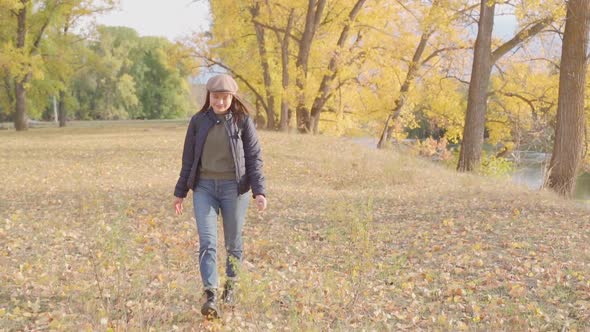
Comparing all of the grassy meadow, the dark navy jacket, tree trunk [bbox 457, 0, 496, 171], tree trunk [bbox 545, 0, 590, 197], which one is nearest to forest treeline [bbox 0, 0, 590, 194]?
tree trunk [bbox 457, 0, 496, 171]

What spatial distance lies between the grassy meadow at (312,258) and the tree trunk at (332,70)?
1152 centimetres

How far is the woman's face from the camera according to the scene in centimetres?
418

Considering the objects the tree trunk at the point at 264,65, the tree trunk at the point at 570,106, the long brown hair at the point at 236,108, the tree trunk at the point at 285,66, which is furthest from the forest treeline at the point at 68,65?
the long brown hair at the point at 236,108

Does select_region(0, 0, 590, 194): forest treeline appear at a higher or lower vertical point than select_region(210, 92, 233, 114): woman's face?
higher

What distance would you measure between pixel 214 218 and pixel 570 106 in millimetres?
9742

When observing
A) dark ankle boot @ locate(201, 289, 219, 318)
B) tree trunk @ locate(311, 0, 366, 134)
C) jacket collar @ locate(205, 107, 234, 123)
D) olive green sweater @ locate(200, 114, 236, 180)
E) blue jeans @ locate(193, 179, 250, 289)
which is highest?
tree trunk @ locate(311, 0, 366, 134)

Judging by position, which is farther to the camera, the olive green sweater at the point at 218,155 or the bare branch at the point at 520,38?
the bare branch at the point at 520,38

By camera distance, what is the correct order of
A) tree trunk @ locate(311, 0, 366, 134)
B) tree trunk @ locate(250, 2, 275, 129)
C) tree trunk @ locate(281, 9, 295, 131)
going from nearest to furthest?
tree trunk @ locate(311, 0, 366, 134) < tree trunk @ locate(281, 9, 295, 131) < tree trunk @ locate(250, 2, 275, 129)

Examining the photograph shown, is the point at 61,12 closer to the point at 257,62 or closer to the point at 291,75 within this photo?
the point at 257,62

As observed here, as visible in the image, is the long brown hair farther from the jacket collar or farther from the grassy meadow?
the grassy meadow

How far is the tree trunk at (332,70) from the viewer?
21672mm

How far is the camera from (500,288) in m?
5.34

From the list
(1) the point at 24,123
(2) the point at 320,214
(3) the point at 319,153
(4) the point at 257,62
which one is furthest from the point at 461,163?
(1) the point at 24,123

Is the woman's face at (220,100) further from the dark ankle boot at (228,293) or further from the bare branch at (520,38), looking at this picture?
the bare branch at (520,38)
